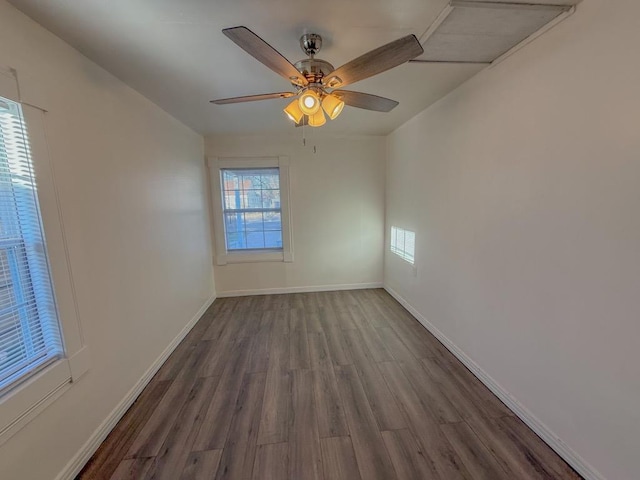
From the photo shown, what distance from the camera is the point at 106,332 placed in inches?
69.7

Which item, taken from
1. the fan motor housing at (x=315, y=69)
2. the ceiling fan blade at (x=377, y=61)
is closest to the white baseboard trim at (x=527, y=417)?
the ceiling fan blade at (x=377, y=61)

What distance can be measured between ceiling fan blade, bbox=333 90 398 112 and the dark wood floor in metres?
2.07

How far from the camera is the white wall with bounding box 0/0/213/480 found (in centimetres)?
133

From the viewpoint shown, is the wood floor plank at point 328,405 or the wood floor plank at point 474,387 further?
the wood floor plank at point 474,387

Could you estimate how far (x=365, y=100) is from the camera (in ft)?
5.82

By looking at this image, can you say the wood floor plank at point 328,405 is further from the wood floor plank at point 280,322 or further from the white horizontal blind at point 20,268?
the white horizontal blind at point 20,268

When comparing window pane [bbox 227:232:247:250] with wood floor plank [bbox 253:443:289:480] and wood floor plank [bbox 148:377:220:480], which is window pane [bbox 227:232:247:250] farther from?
wood floor plank [bbox 253:443:289:480]

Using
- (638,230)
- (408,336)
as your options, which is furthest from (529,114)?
(408,336)

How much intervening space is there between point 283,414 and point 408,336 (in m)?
1.56

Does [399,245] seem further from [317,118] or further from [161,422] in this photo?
[161,422]

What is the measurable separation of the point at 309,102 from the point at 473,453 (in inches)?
86.8

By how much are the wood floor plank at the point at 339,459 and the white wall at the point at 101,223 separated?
4.48 ft

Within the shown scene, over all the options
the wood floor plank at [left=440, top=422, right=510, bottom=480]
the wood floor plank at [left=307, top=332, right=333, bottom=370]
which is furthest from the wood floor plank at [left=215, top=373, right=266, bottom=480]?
the wood floor plank at [left=440, top=422, right=510, bottom=480]

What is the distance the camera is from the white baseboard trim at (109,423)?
145 centimetres
